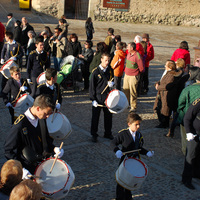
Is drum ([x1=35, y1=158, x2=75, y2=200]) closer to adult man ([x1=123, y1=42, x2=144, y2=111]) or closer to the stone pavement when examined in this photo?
the stone pavement

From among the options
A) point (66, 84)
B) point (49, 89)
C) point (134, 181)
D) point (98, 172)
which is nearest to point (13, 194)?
point (134, 181)

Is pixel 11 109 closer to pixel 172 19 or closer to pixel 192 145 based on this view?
pixel 192 145

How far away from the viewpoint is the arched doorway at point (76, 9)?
28609 mm

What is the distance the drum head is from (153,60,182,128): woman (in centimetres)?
365

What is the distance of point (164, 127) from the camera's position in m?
8.54

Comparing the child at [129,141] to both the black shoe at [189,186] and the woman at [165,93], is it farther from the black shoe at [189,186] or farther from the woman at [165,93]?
the woman at [165,93]

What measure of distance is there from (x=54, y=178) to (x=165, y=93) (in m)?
4.80

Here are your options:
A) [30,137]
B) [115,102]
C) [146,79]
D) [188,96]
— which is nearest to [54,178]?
[30,137]

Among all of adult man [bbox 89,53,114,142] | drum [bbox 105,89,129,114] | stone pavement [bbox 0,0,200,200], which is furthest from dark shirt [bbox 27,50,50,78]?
drum [bbox 105,89,129,114]

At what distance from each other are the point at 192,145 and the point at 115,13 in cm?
2424

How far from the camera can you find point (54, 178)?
4.13 metres

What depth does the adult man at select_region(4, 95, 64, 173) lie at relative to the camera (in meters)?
4.18

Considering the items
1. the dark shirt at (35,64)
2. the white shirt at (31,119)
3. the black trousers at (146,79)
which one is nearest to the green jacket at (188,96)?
the white shirt at (31,119)

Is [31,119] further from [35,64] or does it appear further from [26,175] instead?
[35,64]
